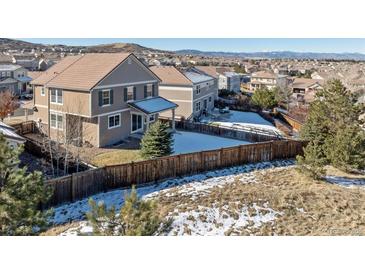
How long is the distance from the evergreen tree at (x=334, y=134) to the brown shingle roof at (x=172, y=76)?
13337mm

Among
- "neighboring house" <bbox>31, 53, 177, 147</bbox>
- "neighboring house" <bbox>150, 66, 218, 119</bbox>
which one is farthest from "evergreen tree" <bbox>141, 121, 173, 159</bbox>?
"neighboring house" <bbox>150, 66, 218, 119</bbox>

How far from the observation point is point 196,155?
15000mm

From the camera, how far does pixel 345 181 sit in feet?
49.1

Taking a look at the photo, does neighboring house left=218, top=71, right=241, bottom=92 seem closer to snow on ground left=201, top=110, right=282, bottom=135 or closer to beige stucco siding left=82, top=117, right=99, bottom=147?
snow on ground left=201, top=110, right=282, bottom=135

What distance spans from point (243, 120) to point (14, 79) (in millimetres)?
28440

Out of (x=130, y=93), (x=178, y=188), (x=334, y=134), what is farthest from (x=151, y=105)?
(x=334, y=134)

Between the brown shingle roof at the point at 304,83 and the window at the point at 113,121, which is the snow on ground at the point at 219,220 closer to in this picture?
the window at the point at 113,121

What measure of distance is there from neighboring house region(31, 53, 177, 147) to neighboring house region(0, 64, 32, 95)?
21259mm

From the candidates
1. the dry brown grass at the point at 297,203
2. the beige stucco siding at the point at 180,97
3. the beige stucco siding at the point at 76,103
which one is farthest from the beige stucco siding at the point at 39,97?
the dry brown grass at the point at 297,203

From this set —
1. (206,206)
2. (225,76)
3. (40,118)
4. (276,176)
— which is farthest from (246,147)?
(225,76)

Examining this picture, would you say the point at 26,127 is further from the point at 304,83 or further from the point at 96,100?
the point at 304,83

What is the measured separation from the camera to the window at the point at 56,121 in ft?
69.4

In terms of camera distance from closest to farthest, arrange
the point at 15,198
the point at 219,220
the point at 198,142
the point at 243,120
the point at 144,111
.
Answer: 1. the point at 15,198
2. the point at 219,220
3. the point at 144,111
4. the point at 198,142
5. the point at 243,120

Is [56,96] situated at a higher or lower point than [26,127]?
higher
